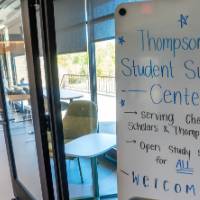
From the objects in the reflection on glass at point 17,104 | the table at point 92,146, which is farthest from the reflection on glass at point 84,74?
the reflection on glass at point 17,104

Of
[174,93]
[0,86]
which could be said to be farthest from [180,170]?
[0,86]

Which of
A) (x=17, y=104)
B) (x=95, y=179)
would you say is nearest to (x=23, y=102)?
(x=17, y=104)

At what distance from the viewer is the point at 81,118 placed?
295cm

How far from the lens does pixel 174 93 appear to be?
3.52ft

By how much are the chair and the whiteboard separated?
1625 millimetres

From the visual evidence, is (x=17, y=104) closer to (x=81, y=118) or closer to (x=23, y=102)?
Answer: (x=23, y=102)

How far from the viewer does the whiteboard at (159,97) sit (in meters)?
1.03

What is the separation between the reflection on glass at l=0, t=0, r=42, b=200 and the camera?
2199mm

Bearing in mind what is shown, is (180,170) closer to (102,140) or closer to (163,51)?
(163,51)

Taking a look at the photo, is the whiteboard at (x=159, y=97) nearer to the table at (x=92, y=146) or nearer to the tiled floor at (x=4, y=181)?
the table at (x=92, y=146)

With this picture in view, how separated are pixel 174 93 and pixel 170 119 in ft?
0.38

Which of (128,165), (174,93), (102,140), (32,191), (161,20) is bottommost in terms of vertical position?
(32,191)

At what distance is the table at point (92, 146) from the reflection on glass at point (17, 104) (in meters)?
0.33

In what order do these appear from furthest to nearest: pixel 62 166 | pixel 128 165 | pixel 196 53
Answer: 1. pixel 62 166
2. pixel 128 165
3. pixel 196 53
